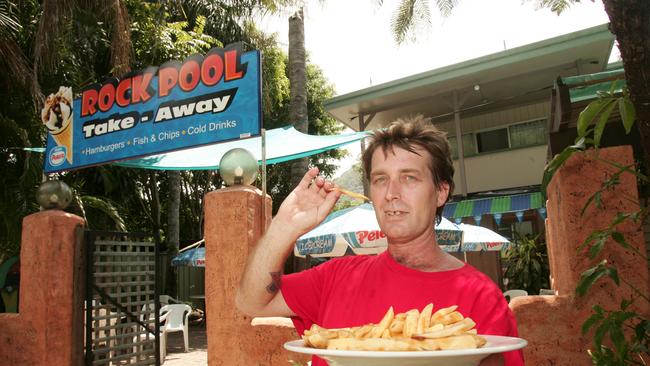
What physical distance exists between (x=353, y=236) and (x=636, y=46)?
5.05 metres

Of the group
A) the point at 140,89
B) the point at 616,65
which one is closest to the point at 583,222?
the point at 140,89

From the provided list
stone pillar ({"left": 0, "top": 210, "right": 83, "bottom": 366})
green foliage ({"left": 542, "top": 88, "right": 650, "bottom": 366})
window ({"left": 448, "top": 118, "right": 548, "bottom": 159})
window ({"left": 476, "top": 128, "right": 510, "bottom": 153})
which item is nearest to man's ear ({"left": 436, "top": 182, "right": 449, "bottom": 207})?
green foliage ({"left": 542, "top": 88, "right": 650, "bottom": 366})

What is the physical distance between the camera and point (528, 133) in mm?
15195

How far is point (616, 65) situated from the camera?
1352 centimetres

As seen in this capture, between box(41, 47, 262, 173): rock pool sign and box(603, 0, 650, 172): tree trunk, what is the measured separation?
3612 mm

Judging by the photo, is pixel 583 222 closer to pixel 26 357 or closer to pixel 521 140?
pixel 26 357

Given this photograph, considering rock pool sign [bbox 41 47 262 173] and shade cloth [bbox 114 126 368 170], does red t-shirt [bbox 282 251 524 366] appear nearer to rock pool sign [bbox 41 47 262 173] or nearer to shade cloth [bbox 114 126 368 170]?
rock pool sign [bbox 41 47 262 173]

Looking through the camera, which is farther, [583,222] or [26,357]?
[26,357]

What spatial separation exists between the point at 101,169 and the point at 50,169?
291 inches

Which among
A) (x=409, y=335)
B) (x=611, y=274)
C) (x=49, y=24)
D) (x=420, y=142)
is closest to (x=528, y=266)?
(x=611, y=274)

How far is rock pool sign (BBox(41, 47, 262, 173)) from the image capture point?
18.6 feet

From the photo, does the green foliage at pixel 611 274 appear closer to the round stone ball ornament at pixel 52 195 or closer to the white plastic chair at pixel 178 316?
the round stone ball ornament at pixel 52 195

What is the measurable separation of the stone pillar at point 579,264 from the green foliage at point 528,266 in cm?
935

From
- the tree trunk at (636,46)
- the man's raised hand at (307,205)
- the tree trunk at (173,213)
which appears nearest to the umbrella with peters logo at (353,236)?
the tree trunk at (636,46)
